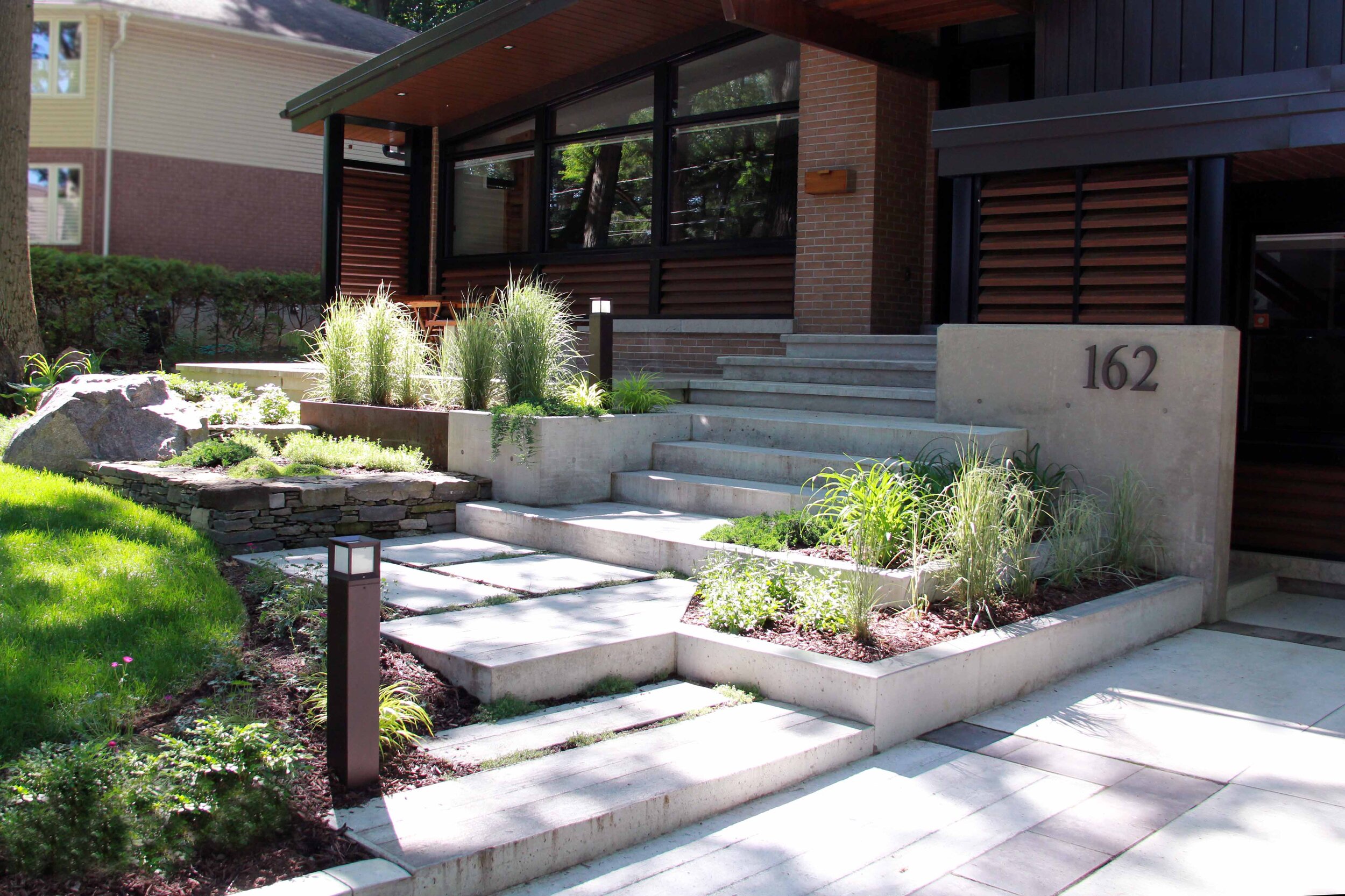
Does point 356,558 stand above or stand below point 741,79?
below

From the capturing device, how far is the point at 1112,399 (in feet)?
19.3

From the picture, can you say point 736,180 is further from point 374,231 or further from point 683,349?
point 374,231

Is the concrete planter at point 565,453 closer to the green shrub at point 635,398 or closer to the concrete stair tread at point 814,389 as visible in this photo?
the green shrub at point 635,398

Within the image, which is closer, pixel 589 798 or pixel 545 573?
pixel 589 798

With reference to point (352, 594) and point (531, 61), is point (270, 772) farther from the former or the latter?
point (531, 61)

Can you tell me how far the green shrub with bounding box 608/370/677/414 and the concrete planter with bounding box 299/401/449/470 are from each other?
3.79ft

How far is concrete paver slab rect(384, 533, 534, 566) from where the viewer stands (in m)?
5.84

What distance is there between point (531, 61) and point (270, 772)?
8.79 meters

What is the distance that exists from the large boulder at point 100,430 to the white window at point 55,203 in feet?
43.5

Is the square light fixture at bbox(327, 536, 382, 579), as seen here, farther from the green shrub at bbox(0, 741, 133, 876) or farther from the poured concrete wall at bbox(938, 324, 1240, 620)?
the poured concrete wall at bbox(938, 324, 1240, 620)

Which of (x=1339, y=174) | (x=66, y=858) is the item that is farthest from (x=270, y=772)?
(x=1339, y=174)

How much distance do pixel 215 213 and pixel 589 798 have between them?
18.8m

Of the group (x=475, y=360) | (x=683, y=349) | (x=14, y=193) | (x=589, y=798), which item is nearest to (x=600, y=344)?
(x=475, y=360)

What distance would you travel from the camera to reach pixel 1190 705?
435cm
